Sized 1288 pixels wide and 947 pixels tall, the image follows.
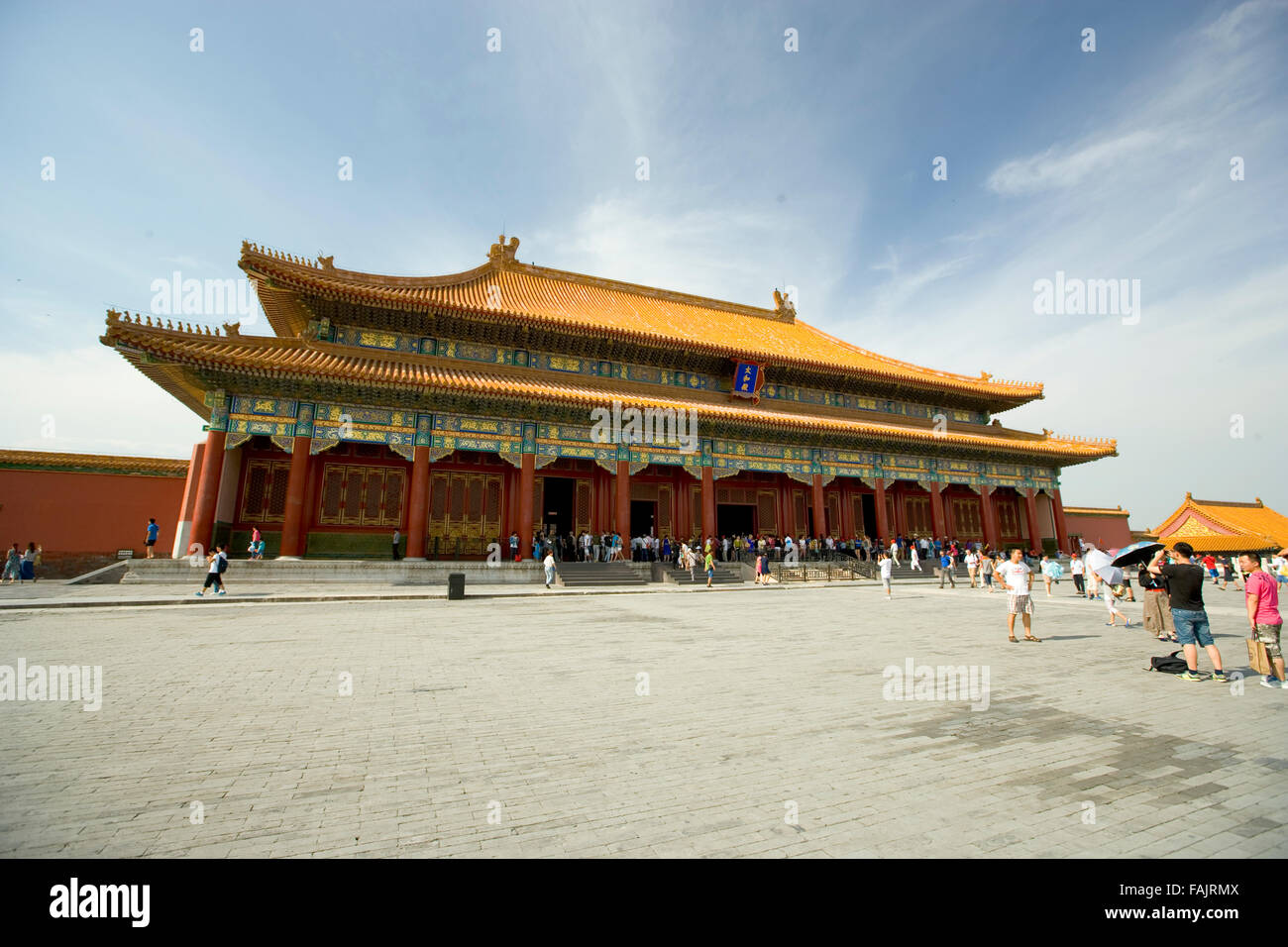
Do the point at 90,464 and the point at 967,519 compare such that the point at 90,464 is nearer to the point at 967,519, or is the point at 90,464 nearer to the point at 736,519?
the point at 736,519

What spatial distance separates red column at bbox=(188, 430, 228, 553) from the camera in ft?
49.3

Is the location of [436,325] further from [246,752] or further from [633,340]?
[246,752]

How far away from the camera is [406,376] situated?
645 inches

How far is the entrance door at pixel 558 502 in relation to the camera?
68.2 feet

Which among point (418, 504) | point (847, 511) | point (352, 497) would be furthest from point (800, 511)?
point (352, 497)

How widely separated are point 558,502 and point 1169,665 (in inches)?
701

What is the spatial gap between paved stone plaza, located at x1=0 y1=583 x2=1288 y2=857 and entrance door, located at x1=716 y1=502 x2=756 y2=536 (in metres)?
16.4

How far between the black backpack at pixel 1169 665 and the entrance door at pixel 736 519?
58.1 ft

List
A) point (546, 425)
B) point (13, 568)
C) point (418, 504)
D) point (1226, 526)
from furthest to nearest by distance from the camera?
point (1226, 526)
point (546, 425)
point (418, 504)
point (13, 568)

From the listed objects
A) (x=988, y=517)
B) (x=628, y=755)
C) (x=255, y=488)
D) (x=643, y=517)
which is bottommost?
(x=628, y=755)

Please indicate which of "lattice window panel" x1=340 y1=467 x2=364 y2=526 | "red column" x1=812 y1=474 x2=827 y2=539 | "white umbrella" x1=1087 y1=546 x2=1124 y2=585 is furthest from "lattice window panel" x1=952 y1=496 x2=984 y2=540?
"lattice window panel" x1=340 y1=467 x2=364 y2=526

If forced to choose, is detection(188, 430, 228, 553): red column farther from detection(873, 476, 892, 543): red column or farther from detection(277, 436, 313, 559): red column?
detection(873, 476, 892, 543): red column

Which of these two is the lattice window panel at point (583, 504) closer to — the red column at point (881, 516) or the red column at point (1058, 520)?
the red column at point (881, 516)
